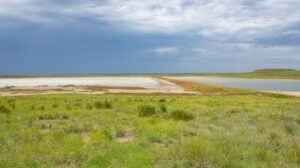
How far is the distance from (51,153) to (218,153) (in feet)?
15.8

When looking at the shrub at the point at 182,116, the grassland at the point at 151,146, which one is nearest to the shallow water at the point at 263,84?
the shrub at the point at 182,116

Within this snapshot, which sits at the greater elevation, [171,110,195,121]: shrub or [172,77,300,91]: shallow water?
[171,110,195,121]: shrub

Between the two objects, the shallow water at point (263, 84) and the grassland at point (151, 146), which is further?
the shallow water at point (263, 84)

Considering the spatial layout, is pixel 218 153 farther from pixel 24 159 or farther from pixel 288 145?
pixel 24 159

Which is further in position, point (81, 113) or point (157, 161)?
point (81, 113)

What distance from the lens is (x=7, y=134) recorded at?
49.6 ft

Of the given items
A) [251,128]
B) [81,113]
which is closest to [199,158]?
[251,128]

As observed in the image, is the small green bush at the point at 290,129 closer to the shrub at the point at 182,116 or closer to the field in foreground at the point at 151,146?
the field in foreground at the point at 151,146

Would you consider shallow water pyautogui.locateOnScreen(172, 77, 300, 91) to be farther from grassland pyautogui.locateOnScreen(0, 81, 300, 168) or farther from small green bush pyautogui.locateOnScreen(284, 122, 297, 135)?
grassland pyautogui.locateOnScreen(0, 81, 300, 168)

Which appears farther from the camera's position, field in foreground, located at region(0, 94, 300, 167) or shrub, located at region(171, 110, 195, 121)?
shrub, located at region(171, 110, 195, 121)

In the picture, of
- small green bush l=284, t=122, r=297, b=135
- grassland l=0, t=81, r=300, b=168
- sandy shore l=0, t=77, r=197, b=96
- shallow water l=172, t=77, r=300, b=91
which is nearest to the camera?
grassland l=0, t=81, r=300, b=168

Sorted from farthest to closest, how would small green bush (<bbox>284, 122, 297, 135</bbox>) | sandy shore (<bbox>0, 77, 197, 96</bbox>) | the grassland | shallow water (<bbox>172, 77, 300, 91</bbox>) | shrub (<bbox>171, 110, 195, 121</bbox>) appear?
shallow water (<bbox>172, 77, 300, 91</bbox>), sandy shore (<bbox>0, 77, 197, 96</bbox>), shrub (<bbox>171, 110, 195, 121</bbox>), small green bush (<bbox>284, 122, 297, 135</bbox>), the grassland

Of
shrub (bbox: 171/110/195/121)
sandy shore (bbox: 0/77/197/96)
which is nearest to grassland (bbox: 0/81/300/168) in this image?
shrub (bbox: 171/110/195/121)

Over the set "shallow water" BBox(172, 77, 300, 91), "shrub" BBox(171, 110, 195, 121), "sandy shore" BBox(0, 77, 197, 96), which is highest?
"shrub" BBox(171, 110, 195, 121)
